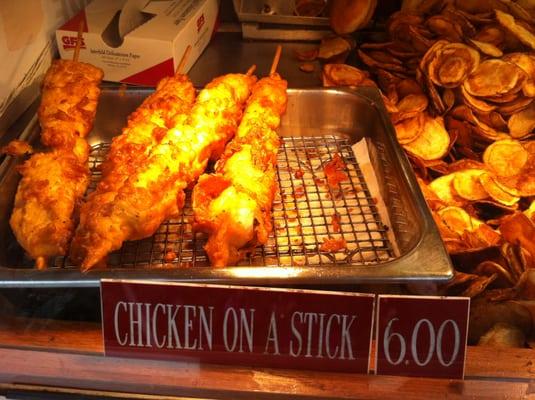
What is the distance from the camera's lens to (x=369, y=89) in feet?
7.27

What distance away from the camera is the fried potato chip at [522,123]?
6.66 ft

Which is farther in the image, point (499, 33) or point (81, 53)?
point (81, 53)

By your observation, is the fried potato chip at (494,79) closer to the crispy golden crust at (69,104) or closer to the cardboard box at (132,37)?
the cardboard box at (132,37)

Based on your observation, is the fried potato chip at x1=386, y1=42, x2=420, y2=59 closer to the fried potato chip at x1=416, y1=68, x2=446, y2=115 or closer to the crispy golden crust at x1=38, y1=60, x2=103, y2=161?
the fried potato chip at x1=416, y1=68, x2=446, y2=115

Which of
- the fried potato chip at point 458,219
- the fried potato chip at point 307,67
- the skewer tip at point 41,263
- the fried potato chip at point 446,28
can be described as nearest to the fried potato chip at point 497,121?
the fried potato chip at point 446,28

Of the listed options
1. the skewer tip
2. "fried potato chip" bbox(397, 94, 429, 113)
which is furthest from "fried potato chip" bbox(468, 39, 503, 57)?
the skewer tip

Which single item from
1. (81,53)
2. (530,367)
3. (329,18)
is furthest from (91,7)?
(530,367)

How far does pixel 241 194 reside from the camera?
5.17 feet

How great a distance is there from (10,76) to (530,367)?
199 centimetres

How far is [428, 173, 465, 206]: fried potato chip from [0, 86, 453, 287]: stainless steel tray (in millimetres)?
160

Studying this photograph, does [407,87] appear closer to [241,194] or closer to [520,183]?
[520,183]

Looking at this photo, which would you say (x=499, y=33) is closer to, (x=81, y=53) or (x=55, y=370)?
(x=81, y=53)

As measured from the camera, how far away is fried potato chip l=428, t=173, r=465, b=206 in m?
1.85

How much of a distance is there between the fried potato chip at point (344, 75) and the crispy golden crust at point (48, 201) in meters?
1.18
